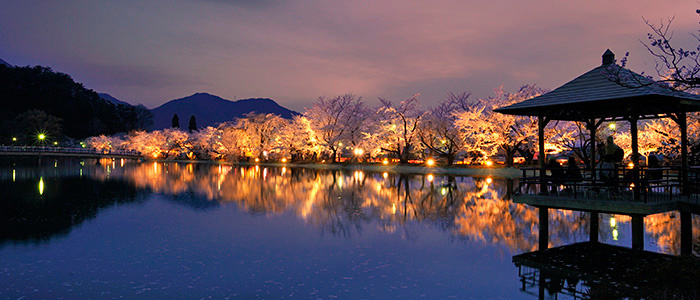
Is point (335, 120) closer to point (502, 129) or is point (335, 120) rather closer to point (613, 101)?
point (502, 129)

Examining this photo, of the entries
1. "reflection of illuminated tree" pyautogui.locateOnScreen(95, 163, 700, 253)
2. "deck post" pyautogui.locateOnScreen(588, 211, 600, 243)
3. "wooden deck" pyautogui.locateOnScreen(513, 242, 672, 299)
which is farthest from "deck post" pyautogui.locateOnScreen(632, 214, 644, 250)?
"deck post" pyautogui.locateOnScreen(588, 211, 600, 243)

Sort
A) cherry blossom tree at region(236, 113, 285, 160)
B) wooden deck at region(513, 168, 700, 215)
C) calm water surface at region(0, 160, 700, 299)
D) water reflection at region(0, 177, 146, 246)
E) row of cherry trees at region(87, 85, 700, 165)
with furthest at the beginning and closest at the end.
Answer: cherry blossom tree at region(236, 113, 285, 160), row of cherry trees at region(87, 85, 700, 165), water reflection at region(0, 177, 146, 246), wooden deck at region(513, 168, 700, 215), calm water surface at region(0, 160, 700, 299)

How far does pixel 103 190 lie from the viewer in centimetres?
3150

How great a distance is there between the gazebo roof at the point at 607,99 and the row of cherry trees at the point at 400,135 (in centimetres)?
1314

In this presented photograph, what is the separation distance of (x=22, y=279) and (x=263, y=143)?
2399 inches

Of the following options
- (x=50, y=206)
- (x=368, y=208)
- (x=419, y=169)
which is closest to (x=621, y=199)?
(x=368, y=208)

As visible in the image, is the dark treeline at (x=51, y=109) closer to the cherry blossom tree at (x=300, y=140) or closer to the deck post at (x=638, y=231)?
the cherry blossom tree at (x=300, y=140)

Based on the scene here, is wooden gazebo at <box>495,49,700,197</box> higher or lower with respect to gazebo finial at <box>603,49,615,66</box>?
lower

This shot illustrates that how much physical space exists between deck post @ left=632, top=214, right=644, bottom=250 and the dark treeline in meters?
108

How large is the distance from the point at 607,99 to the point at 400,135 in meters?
42.4

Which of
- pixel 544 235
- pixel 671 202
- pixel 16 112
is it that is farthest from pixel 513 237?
pixel 16 112

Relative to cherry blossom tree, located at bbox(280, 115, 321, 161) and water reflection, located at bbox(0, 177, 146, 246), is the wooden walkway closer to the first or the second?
cherry blossom tree, located at bbox(280, 115, 321, 161)

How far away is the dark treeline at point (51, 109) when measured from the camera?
96.6 meters

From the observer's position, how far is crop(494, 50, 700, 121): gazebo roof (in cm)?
1291
